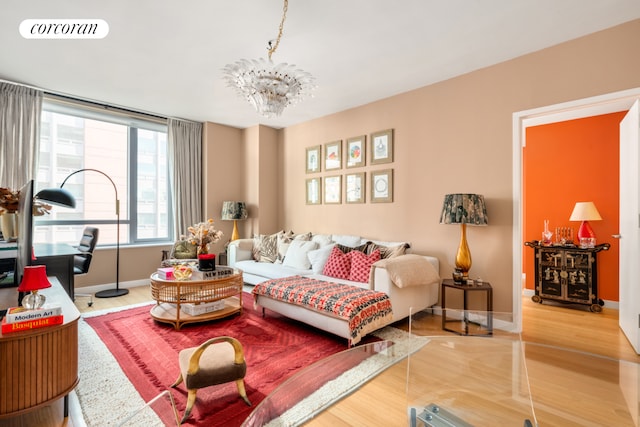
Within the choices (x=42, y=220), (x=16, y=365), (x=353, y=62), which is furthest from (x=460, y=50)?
(x=42, y=220)

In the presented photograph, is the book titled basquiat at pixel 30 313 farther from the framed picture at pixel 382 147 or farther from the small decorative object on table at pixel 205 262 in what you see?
the framed picture at pixel 382 147

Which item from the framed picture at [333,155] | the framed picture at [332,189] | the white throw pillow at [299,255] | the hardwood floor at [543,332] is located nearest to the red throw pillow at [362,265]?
the hardwood floor at [543,332]

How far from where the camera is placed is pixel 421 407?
152 cm

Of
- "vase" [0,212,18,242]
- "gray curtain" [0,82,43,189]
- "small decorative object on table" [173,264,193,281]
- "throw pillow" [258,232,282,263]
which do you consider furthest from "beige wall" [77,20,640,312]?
"gray curtain" [0,82,43,189]

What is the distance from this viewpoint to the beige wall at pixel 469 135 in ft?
9.29

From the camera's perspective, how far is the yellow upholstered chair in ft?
5.95

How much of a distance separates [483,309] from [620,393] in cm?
211

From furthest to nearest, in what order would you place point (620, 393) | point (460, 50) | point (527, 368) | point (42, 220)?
point (42, 220) < point (460, 50) < point (527, 368) < point (620, 393)

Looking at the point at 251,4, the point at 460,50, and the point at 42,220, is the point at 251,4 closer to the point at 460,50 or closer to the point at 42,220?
the point at 460,50

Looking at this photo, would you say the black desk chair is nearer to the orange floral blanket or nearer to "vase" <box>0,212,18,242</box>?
"vase" <box>0,212,18,242</box>

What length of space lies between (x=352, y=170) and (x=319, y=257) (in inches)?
57.3

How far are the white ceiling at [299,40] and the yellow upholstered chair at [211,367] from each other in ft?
8.13

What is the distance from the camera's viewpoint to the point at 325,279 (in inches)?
146

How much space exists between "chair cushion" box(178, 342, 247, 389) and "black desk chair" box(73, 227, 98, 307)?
286cm
